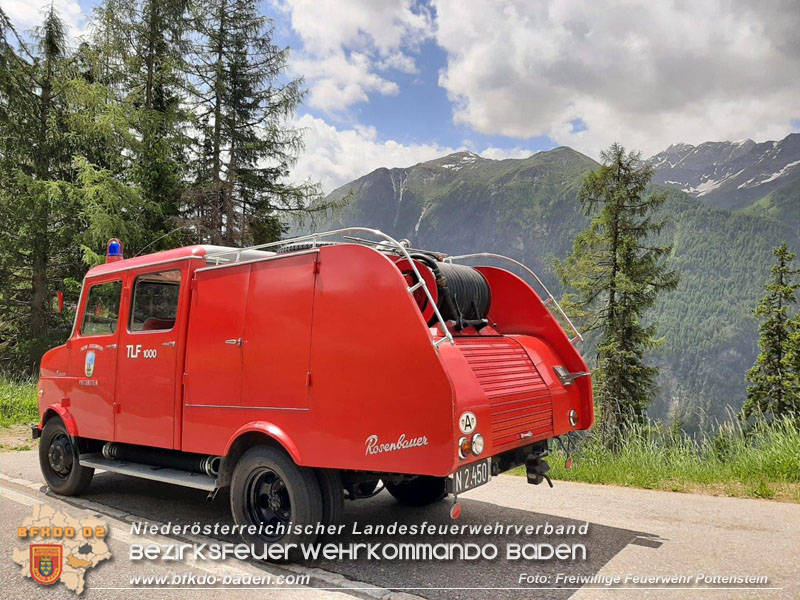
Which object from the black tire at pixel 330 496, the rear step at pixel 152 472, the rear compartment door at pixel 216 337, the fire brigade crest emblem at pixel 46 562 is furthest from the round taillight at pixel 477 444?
the fire brigade crest emblem at pixel 46 562

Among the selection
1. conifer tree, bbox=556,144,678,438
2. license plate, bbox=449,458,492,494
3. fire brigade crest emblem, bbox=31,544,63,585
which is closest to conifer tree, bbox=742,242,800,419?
conifer tree, bbox=556,144,678,438

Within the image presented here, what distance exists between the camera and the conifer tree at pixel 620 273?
23984 millimetres

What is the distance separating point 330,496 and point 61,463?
4050 millimetres

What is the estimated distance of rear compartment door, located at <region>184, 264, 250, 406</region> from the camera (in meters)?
4.72

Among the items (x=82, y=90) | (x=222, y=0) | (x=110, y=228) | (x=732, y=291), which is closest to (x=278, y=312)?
(x=110, y=228)

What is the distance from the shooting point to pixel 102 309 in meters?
6.24

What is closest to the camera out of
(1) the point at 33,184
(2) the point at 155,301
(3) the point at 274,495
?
(3) the point at 274,495

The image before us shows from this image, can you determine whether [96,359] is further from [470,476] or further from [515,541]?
[515,541]

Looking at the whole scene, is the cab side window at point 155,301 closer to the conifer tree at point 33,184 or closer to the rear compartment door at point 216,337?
the rear compartment door at point 216,337

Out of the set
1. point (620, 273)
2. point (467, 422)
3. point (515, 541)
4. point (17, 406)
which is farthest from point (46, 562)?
point (620, 273)

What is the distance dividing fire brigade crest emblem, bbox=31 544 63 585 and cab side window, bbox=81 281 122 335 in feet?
7.26

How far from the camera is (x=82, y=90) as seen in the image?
17266 mm

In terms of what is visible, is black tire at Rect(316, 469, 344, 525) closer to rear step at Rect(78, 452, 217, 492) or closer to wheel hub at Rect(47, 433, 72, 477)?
rear step at Rect(78, 452, 217, 492)

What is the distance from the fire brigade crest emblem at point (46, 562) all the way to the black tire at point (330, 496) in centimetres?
196
